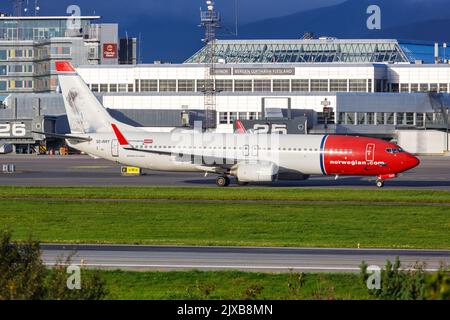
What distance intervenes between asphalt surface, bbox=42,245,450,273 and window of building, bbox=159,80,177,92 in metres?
107

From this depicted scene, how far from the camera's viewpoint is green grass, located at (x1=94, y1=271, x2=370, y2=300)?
93.2 ft

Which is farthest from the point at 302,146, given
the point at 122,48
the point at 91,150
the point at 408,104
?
the point at 122,48

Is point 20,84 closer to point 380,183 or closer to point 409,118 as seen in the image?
point 409,118

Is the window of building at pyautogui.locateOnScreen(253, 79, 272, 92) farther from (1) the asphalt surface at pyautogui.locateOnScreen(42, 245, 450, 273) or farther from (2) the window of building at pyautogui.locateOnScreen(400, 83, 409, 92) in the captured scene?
(1) the asphalt surface at pyautogui.locateOnScreen(42, 245, 450, 273)

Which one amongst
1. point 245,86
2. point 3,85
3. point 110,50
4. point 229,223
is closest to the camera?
point 229,223

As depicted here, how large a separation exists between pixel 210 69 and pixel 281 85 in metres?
10.7

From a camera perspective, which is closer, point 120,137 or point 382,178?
point 382,178

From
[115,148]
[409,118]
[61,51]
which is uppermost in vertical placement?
[61,51]

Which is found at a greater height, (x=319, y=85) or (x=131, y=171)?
(x=319, y=85)

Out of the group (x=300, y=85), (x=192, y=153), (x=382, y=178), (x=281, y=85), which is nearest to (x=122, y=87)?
(x=281, y=85)

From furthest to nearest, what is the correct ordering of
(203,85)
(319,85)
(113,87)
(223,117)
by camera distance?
(113,87) < (203,85) < (319,85) < (223,117)

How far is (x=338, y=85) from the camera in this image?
142 meters

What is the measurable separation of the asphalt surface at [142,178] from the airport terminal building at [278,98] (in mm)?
28723

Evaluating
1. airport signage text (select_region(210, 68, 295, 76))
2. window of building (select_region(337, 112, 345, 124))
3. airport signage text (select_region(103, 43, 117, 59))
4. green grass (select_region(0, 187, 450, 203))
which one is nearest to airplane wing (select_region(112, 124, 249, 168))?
green grass (select_region(0, 187, 450, 203))
